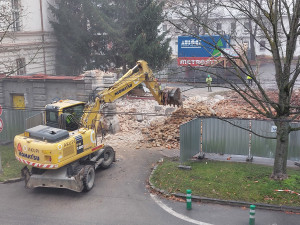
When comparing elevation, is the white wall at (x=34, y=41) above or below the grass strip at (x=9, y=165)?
above

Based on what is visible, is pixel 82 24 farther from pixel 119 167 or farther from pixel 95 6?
pixel 119 167

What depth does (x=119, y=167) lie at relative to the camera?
1491 centimetres

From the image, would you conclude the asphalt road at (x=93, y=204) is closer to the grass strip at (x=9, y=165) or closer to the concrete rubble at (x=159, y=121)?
the grass strip at (x=9, y=165)

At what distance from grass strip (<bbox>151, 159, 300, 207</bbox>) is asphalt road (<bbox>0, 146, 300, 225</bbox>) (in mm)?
528

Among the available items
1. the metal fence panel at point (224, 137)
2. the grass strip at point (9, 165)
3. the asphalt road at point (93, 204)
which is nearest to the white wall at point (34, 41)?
the grass strip at point (9, 165)

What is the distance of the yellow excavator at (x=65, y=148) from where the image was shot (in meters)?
11.7

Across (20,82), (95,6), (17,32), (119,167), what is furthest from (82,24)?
(119,167)

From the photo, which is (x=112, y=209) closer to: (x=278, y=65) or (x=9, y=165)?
(x=9, y=165)

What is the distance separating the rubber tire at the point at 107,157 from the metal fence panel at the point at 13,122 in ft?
17.9

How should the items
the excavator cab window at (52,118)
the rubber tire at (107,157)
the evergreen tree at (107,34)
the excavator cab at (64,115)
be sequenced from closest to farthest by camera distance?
1. the excavator cab at (64,115)
2. the excavator cab window at (52,118)
3. the rubber tire at (107,157)
4. the evergreen tree at (107,34)

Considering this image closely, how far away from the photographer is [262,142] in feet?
47.6

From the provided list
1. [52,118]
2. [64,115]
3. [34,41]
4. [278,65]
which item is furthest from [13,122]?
[278,65]

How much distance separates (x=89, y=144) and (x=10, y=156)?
5453 millimetres

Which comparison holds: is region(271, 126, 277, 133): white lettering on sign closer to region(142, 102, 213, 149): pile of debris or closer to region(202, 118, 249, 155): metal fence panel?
region(202, 118, 249, 155): metal fence panel
